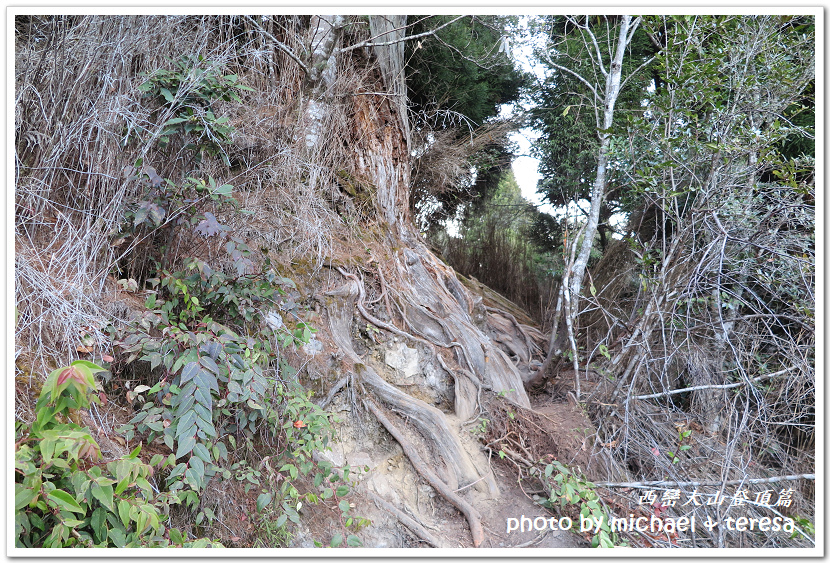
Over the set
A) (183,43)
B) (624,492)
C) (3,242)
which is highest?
(183,43)

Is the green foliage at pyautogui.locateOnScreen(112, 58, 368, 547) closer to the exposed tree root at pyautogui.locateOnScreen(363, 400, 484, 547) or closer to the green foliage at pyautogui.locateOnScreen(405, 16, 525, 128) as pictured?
the exposed tree root at pyautogui.locateOnScreen(363, 400, 484, 547)

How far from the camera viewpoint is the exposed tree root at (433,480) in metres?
2.38

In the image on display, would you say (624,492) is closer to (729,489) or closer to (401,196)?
(729,489)

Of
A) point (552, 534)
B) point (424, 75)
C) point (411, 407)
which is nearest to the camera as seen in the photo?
point (552, 534)

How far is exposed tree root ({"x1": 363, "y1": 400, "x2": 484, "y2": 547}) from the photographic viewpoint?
2381 millimetres

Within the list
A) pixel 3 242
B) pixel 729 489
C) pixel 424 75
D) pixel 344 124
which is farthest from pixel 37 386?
pixel 424 75

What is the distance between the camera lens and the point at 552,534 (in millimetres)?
2385

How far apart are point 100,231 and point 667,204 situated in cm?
349

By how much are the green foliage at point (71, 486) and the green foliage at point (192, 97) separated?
118 cm

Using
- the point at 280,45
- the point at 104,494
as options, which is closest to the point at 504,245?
the point at 280,45

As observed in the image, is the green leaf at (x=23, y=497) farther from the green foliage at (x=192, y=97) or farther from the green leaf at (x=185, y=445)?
the green foliage at (x=192, y=97)

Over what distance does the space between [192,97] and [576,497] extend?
289cm

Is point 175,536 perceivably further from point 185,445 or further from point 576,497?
point 576,497

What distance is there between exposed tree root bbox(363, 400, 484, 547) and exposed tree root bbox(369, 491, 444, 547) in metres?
0.22
